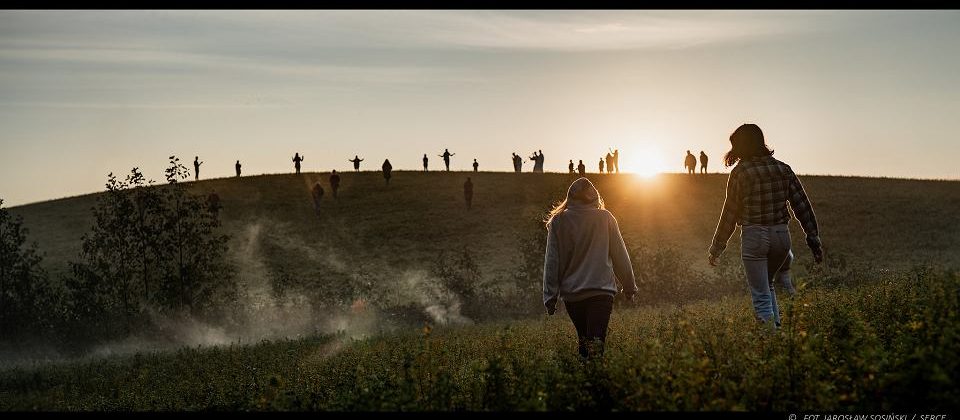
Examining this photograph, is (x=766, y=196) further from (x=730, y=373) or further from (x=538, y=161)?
(x=538, y=161)

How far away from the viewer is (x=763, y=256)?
968 centimetres

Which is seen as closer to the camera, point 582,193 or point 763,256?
point 582,193

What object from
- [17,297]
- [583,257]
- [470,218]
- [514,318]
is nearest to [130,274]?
[17,297]

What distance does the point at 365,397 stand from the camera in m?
7.30

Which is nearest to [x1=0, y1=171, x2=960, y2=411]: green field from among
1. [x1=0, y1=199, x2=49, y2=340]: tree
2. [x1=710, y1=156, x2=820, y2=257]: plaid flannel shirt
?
[x1=710, y1=156, x2=820, y2=257]: plaid flannel shirt

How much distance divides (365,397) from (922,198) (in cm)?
5790

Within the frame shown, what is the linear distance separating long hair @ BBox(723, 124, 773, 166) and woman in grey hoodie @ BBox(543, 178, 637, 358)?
172 centimetres

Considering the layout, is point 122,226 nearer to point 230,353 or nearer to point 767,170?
point 230,353

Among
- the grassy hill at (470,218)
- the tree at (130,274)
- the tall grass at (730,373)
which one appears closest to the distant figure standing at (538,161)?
the grassy hill at (470,218)

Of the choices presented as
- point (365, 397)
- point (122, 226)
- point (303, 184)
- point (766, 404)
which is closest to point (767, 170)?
point (766, 404)

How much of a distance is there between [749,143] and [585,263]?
2317 mm

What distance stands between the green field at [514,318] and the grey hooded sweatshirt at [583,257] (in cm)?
67

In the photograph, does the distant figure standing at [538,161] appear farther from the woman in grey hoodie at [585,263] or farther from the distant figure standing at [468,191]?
the woman in grey hoodie at [585,263]

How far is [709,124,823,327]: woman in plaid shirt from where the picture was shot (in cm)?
962
